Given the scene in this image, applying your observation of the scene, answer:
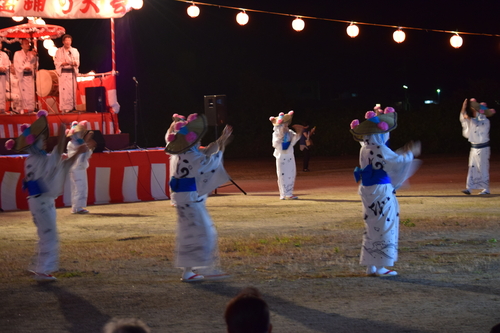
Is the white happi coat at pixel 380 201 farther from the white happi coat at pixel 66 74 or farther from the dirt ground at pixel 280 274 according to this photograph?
the white happi coat at pixel 66 74

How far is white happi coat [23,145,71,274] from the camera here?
680 centimetres

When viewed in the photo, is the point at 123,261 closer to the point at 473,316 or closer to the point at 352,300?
the point at 352,300

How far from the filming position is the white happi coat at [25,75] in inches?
667

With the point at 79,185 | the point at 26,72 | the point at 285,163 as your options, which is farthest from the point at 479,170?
the point at 26,72

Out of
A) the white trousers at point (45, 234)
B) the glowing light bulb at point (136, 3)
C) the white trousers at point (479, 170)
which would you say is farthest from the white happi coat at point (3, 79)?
the white trousers at point (479, 170)

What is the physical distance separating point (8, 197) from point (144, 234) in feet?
17.8

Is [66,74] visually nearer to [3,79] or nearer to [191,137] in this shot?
[3,79]

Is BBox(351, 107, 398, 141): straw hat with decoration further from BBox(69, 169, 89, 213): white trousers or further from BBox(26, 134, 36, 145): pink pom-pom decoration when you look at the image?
BBox(69, 169, 89, 213): white trousers

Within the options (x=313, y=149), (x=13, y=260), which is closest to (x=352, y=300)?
(x=13, y=260)

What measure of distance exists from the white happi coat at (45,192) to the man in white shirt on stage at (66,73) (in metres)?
10.4

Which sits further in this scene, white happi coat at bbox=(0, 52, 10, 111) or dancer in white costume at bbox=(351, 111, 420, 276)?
white happi coat at bbox=(0, 52, 10, 111)

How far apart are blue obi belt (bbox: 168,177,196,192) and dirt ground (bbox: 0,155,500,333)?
37.9 inches

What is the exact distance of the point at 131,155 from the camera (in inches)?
592

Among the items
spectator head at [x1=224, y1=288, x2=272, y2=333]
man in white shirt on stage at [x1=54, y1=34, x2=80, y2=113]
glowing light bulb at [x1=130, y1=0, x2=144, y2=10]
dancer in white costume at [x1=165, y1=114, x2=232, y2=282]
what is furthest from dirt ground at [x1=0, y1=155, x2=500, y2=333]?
glowing light bulb at [x1=130, y1=0, x2=144, y2=10]
